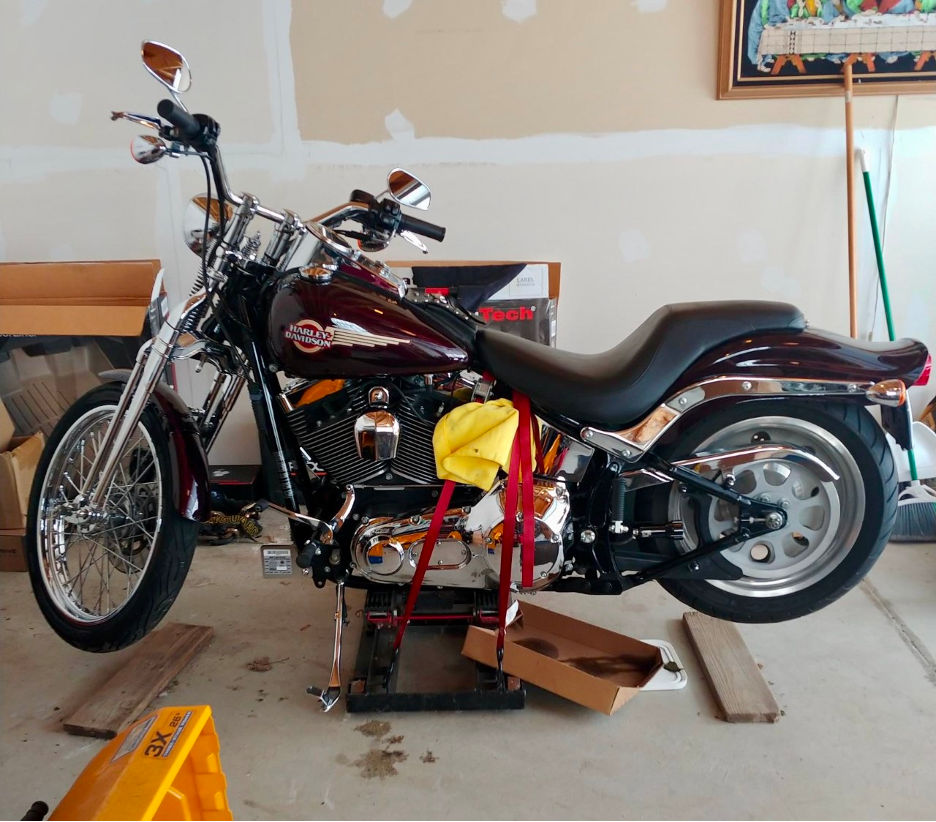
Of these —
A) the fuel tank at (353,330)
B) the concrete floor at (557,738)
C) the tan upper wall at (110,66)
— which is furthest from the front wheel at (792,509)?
the tan upper wall at (110,66)

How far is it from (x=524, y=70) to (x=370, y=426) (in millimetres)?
1625

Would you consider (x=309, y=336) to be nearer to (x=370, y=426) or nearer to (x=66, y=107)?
(x=370, y=426)

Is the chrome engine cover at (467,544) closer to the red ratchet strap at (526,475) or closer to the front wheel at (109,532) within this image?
the red ratchet strap at (526,475)

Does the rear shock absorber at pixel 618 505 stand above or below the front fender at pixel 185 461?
below

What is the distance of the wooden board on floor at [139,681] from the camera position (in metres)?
1.56

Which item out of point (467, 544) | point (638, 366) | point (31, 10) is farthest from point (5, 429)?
point (638, 366)

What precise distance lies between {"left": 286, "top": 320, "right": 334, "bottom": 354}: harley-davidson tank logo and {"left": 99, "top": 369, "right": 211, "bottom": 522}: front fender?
0.38m

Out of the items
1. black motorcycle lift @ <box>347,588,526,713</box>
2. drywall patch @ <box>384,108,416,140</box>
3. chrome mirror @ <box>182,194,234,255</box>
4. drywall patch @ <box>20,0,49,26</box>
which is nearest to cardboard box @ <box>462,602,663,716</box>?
black motorcycle lift @ <box>347,588,526,713</box>

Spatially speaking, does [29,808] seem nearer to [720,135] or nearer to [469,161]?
[469,161]

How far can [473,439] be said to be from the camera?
1.46 meters

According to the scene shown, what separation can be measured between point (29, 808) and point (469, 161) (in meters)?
2.23

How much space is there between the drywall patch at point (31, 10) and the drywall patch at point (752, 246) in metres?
2.65

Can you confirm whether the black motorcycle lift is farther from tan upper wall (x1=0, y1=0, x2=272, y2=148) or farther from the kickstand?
tan upper wall (x1=0, y1=0, x2=272, y2=148)

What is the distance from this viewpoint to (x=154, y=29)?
2529 mm
